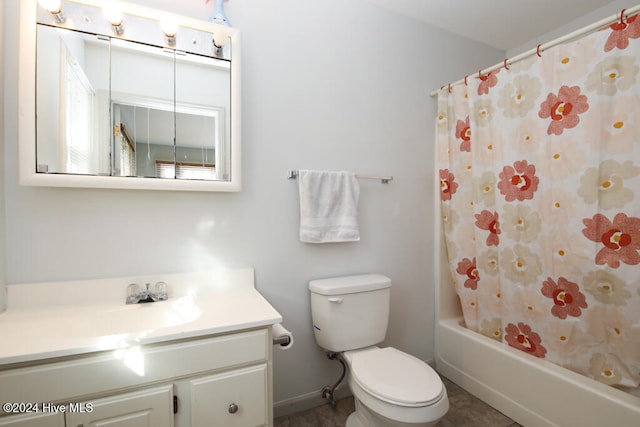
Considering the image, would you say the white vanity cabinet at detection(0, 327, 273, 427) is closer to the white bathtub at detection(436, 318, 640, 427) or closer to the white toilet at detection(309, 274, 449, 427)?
the white toilet at detection(309, 274, 449, 427)

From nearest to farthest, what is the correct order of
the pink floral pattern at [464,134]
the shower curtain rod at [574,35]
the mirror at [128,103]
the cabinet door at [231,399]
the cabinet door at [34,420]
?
the cabinet door at [34,420], the cabinet door at [231,399], the mirror at [128,103], the shower curtain rod at [574,35], the pink floral pattern at [464,134]

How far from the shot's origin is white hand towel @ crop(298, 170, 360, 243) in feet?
5.23

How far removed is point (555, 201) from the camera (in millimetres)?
1493

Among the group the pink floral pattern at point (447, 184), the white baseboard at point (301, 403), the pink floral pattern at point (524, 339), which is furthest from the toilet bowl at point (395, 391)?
the pink floral pattern at point (447, 184)

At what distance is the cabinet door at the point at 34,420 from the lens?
81cm

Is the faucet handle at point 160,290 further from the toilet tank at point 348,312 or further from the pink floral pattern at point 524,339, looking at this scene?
the pink floral pattern at point 524,339

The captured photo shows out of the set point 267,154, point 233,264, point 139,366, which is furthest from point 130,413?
point 267,154

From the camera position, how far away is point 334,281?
1651 millimetres

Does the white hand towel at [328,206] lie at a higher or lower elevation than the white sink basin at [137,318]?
higher

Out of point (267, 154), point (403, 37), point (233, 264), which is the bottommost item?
point (233, 264)

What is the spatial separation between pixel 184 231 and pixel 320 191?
697mm

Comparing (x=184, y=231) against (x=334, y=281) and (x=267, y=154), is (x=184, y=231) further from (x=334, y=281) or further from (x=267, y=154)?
(x=334, y=281)

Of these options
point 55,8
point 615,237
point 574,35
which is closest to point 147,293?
point 55,8

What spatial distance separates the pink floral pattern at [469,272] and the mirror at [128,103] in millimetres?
1467
